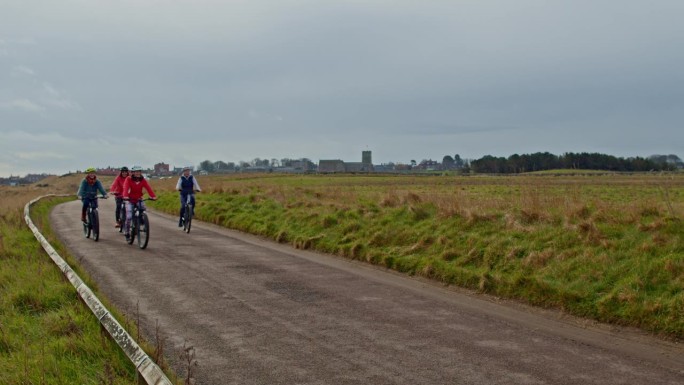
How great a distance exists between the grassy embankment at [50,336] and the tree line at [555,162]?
14480 cm

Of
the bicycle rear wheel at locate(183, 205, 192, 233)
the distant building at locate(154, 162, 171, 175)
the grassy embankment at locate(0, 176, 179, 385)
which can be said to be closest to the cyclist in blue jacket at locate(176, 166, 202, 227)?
the bicycle rear wheel at locate(183, 205, 192, 233)

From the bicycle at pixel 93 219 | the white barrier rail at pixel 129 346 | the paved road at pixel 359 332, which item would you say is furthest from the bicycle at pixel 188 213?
the white barrier rail at pixel 129 346

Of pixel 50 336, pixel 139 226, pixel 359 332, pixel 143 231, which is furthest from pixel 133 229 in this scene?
pixel 359 332

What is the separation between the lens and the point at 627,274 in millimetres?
8766

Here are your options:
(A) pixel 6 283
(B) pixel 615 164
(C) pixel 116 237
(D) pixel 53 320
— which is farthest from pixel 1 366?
(B) pixel 615 164

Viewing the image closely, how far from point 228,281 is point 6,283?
3.81 m

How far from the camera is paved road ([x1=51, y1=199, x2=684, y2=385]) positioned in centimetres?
572

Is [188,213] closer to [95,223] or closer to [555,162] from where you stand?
[95,223]

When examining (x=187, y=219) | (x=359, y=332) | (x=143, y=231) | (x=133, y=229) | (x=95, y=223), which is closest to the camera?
(x=359, y=332)

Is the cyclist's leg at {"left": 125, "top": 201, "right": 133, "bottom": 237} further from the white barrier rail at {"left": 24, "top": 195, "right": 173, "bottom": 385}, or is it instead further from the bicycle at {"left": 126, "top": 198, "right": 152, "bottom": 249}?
the white barrier rail at {"left": 24, "top": 195, "right": 173, "bottom": 385}

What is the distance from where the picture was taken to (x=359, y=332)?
7.15 meters

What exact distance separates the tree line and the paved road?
143m

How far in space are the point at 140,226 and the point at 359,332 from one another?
10108 millimetres

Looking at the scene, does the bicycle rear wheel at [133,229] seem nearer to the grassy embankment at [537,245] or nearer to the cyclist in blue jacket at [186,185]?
the grassy embankment at [537,245]
